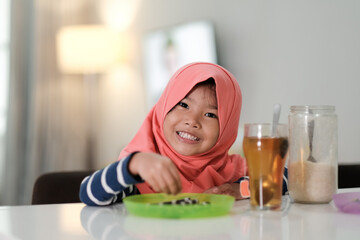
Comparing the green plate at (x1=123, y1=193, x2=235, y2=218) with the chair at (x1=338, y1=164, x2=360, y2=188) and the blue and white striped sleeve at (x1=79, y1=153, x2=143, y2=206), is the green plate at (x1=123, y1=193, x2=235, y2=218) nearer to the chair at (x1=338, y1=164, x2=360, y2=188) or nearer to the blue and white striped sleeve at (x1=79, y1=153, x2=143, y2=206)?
the blue and white striped sleeve at (x1=79, y1=153, x2=143, y2=206)

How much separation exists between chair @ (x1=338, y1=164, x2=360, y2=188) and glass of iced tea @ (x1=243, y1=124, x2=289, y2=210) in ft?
3.03

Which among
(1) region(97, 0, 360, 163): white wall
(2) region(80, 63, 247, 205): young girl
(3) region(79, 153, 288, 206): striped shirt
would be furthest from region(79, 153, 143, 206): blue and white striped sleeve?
(1) region(97, 0, 360, 163): white wall

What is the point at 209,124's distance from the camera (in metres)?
1.28

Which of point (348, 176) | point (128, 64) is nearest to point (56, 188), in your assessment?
point (348, 176)

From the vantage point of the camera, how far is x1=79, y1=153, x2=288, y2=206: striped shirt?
37.6 inches

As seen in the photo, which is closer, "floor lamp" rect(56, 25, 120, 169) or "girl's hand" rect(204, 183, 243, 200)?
"girl's hand" rect(204, 183, 243, 200)

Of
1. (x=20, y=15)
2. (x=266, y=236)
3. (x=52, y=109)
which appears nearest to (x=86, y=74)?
(x=52, y=109)

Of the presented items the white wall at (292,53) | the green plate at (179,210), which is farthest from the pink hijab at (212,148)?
the white wall at (292,53)

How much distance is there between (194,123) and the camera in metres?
1.25

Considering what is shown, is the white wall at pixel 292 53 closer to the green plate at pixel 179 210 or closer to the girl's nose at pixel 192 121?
the girl's nose at pixel 192 121

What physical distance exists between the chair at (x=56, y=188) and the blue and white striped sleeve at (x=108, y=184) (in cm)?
40

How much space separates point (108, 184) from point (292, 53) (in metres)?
1.98

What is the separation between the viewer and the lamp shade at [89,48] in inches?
163

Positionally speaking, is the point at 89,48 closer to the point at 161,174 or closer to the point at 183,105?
the point at 183,105
